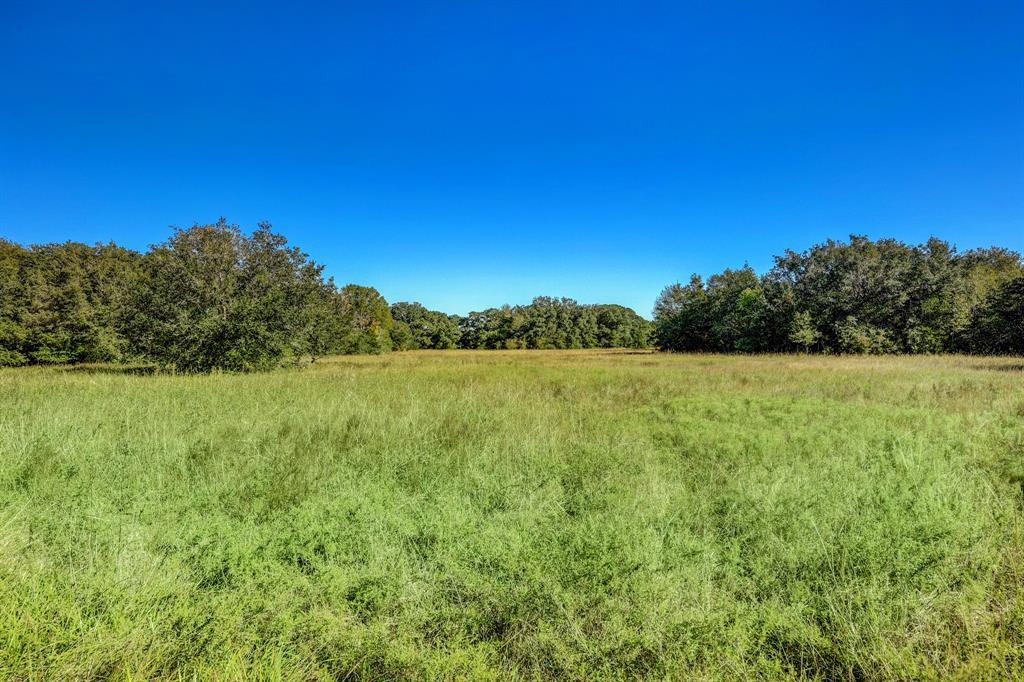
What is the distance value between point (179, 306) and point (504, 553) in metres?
23.0

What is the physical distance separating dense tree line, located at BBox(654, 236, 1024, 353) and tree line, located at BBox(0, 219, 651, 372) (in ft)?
139

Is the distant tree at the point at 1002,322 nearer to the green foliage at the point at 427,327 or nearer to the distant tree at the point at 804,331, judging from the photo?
the distant tree at the point at 804,331

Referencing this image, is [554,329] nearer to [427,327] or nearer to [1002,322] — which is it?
[427,327]

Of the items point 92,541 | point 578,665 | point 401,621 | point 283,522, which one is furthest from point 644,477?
point 92,541

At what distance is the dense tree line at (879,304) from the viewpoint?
101 ft

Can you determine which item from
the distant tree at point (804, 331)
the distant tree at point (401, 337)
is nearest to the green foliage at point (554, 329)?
the distant tree at point (401, 337)

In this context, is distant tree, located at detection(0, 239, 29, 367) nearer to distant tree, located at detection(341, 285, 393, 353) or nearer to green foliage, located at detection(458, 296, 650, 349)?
distant tree, located at detection(341, 285, 393, 353)

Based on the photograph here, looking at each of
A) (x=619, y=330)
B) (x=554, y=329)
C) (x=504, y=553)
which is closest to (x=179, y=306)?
(x=504, y=553)

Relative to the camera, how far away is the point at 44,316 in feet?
106

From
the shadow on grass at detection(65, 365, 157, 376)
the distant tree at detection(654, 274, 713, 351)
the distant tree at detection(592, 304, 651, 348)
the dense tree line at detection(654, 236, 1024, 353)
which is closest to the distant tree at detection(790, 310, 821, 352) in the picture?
the dense tree line at detection(654, 236, 1024, 353)

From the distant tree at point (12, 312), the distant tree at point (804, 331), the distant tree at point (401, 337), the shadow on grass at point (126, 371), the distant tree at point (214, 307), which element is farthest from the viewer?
the distant tree at point (401, 337)

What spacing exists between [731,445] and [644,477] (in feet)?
6.87

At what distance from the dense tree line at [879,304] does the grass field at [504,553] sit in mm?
37363

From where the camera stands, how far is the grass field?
81.6 inches
